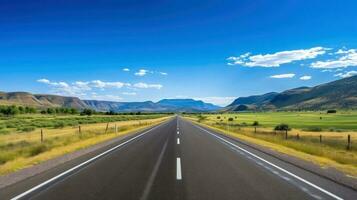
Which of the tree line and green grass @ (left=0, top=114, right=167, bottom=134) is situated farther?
the tree line

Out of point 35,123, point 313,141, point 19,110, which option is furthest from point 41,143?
point 19,110

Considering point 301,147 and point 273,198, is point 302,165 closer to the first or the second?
point 273,198

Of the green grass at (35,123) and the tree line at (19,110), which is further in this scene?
the tree line at (19,110)

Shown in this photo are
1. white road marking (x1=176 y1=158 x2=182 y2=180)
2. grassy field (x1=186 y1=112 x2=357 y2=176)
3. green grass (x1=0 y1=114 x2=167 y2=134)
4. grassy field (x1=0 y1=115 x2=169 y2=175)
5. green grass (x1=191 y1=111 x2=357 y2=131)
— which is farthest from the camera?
green grass (x1=191 y1=111 x2=357 y2=131)

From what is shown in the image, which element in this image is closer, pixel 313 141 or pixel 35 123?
pixel 313 141

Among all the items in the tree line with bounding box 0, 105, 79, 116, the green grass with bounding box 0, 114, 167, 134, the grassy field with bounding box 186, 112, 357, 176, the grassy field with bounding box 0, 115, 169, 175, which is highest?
the tree line with bounding box 0, 105, 79, 116

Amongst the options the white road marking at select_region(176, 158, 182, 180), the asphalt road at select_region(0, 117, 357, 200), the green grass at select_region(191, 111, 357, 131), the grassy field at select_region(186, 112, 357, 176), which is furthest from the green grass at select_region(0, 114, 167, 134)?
the asphalt road at select_region(0, 117, 357, 200)

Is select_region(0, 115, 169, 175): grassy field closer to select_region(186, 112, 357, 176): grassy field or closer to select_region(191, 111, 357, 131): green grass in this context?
select_region(186, 112, 357, 176): grassy field

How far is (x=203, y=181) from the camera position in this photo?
31.5 ft

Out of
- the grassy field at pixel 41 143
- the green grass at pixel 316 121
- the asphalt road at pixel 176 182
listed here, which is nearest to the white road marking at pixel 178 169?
the asphalt road at pixel 176 182

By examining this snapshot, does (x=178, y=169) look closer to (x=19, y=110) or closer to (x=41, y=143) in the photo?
(x=41, y=143)

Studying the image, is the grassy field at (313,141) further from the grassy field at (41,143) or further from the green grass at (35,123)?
the green grass at (35,123)

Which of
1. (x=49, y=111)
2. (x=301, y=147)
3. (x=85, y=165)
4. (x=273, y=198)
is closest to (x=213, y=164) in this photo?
(x=85, y=165)

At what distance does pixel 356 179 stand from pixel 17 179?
9858mm
